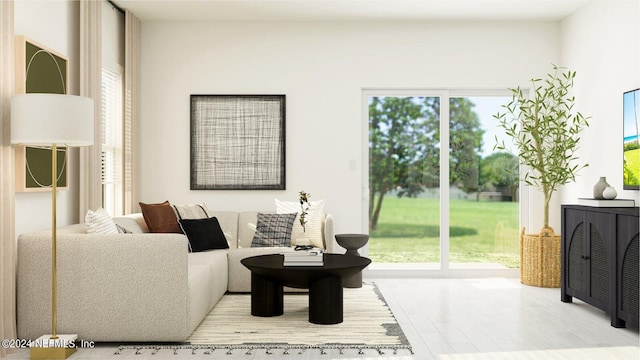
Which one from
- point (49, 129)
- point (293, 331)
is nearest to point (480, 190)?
point (293, 331)

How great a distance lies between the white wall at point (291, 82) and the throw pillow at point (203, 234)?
0.93m

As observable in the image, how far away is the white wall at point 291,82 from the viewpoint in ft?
21.2

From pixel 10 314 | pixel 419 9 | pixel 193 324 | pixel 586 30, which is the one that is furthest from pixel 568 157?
pixel 10 314

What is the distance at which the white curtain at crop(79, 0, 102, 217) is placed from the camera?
4832 millimetres

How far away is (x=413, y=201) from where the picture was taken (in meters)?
6.52

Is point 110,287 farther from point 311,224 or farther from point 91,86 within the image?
point 311,224

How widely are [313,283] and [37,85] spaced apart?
240cm

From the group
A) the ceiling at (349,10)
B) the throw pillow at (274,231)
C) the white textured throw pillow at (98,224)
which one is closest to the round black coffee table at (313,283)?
the white textured throw pillow at (98,224)

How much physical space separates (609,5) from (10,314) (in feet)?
17.7

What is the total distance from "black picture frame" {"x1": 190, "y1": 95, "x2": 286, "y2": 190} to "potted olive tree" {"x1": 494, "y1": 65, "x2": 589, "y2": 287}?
244cm

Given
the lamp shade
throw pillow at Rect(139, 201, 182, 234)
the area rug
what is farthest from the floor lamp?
throw pillow at Rect(139, 201, 182, 234)

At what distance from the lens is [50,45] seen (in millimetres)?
4492

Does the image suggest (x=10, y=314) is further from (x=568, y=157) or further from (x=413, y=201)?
(x=568, y=157)

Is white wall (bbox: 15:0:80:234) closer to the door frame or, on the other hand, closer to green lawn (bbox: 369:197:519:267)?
the door frame
